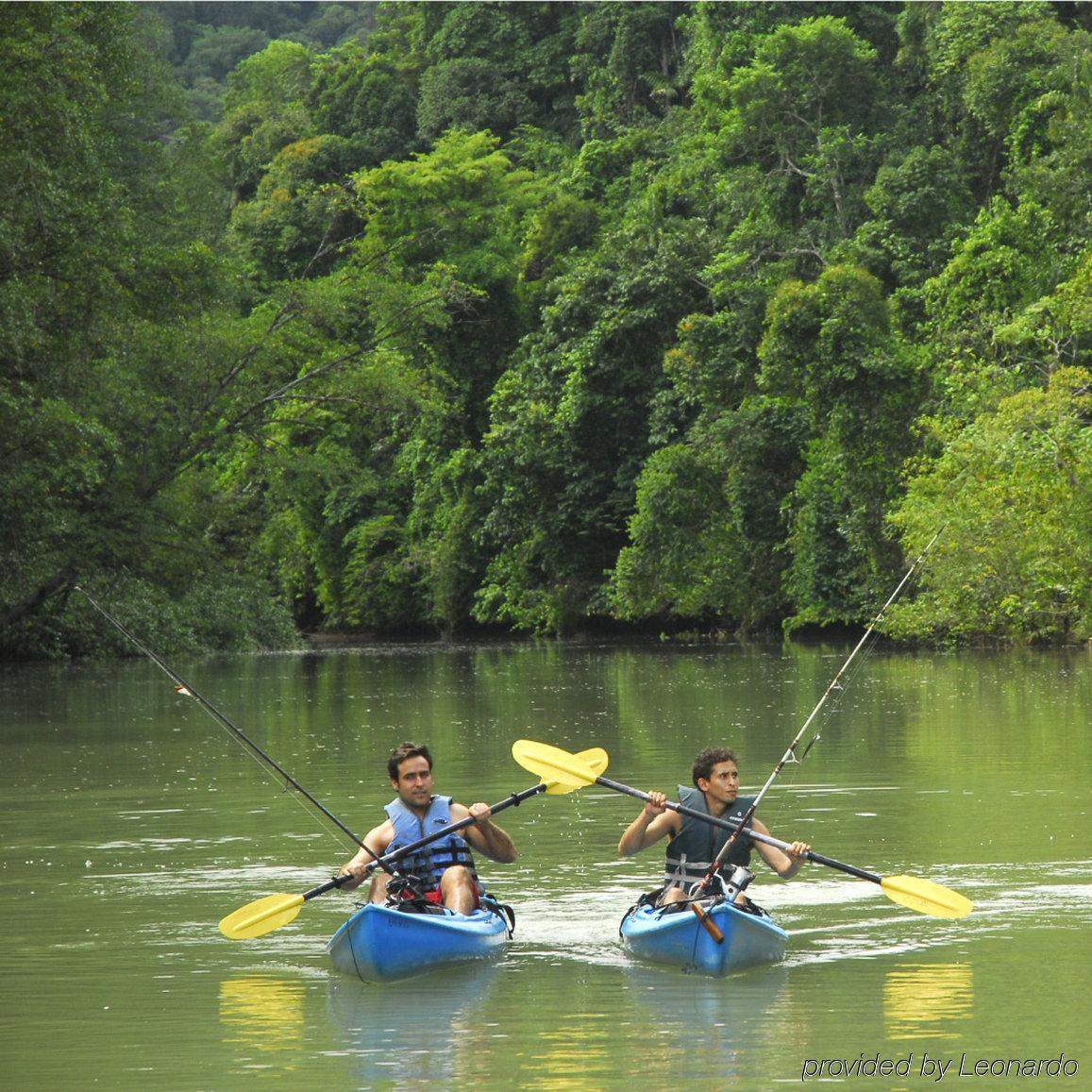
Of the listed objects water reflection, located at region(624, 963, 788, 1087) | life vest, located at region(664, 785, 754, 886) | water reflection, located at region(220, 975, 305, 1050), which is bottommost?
water reflection, located at region(624, 963, 788, 1087)

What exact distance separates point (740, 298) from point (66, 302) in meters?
23.5

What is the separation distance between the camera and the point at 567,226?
5744cm

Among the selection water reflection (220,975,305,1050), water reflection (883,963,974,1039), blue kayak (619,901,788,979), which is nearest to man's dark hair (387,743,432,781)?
water reflection (220,975,305,1050)

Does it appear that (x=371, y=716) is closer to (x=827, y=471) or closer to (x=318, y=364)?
(x=318, y=364)

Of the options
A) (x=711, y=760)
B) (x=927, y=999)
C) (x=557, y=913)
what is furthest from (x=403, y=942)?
(x=927, y=999)

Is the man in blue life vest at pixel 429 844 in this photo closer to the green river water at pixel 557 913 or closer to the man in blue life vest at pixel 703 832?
the green river water at pixel 557 913

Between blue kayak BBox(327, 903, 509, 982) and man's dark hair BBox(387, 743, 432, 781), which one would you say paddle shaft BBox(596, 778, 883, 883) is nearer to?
blue kayak BBox(327, 903, 509, 982)

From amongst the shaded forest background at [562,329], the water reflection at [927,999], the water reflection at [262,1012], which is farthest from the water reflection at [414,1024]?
the shaded forest background at [562,329]

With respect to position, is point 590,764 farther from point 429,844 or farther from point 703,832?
point 429,844

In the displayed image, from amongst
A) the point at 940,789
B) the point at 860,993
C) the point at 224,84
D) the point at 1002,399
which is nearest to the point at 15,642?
the point at 1002,399

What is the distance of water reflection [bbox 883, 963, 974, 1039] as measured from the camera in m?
7.64

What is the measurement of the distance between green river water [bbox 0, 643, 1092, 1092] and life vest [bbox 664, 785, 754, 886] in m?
0.53

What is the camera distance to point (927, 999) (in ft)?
26.9

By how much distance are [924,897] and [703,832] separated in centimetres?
106
